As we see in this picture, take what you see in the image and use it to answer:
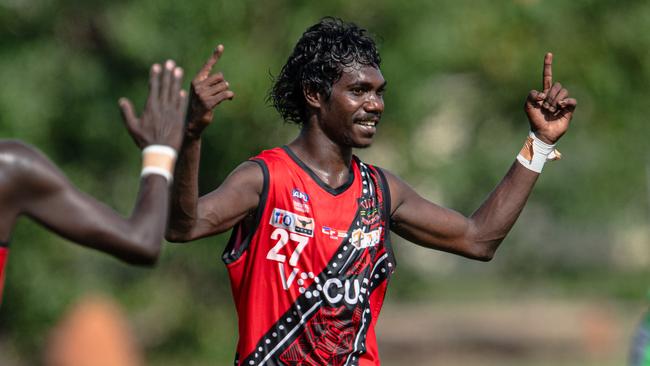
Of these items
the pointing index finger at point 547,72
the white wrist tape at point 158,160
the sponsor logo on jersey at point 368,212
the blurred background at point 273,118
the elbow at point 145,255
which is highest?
the blurred background at point 273,118

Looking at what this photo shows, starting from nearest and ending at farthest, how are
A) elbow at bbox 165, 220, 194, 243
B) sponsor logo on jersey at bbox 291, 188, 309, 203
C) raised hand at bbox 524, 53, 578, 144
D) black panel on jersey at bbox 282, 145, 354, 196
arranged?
elbow at bbox 165, 220, 194, 243
sponsor logo on jersey at bbox 291, 188, 309, 203
black panel on jersey at bbox 282, 145, 354, 196
raised hand at bbox 524, 53, 578, 144

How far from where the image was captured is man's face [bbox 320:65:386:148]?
5.66 meters

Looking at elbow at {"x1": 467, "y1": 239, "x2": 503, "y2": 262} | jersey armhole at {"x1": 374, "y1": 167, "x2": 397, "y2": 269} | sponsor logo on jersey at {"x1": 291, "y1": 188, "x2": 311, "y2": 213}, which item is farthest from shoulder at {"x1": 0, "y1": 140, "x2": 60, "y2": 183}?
elbow at {"x1": 467, "y1": 239, "x2": 503, "y2": 262}

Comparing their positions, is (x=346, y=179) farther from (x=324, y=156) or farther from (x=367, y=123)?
(x=367, y=123)

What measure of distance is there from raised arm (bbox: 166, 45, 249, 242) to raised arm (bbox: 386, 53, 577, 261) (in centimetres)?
86

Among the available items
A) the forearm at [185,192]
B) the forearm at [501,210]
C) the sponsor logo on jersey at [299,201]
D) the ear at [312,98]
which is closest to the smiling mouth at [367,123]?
the ear at [312,98]

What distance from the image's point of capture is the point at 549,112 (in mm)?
6043

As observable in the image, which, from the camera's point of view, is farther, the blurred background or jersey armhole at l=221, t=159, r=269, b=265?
the blurred background

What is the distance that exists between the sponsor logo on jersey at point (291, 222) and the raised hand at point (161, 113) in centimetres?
116

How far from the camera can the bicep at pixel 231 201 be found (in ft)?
17.2

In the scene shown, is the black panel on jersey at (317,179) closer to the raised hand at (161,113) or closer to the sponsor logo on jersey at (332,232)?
the sponsor logo on jersey at (332,232)

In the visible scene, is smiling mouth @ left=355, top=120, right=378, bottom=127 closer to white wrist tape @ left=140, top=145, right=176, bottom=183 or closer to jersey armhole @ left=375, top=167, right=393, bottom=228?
jersey armhole @ left=375, top=167, right=393, bottom=228

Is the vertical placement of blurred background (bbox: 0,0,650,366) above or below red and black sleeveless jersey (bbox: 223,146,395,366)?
above

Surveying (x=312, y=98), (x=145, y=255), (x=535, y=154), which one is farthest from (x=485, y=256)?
(x=145, y=255)
